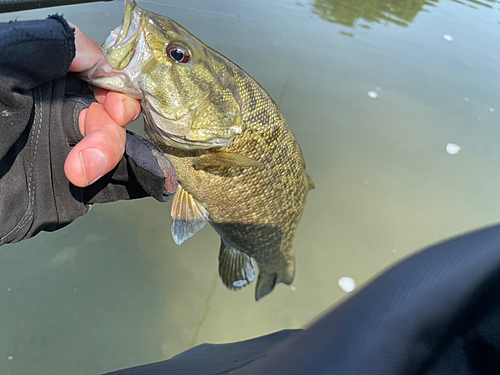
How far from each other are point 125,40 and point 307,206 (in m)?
1.91

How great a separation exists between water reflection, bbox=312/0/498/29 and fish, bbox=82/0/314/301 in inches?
A: 147

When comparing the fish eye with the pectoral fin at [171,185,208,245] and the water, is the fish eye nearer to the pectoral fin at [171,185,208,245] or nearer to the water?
the pectoral fin at [171,185,208,245]

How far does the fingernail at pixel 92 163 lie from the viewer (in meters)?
0.73

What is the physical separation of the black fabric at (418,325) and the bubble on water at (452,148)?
2.63 meters

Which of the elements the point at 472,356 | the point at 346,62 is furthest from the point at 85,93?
the point at 346,62

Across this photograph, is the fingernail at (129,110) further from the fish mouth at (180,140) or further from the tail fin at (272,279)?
the tail fin at (272,279)

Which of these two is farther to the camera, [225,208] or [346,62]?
[346,62]

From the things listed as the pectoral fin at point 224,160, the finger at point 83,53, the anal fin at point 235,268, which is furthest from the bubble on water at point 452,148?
the finger at point 83,53

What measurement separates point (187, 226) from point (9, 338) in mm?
1208

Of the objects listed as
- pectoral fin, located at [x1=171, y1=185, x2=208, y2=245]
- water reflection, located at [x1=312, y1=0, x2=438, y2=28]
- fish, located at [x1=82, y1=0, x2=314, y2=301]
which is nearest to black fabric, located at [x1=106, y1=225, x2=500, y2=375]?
fish, located at [x1=82, y1=0, x2=314, y2=301]

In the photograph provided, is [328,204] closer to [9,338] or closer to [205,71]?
[205,71]

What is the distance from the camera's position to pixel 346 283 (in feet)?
7.05

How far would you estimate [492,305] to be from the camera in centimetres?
56

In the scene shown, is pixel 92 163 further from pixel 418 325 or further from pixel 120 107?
pixel 418 325
